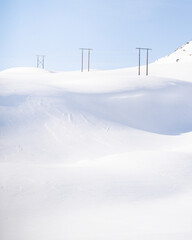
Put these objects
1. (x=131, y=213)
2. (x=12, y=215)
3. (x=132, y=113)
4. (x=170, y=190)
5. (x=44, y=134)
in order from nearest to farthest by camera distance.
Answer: (x=12, y=215)
(x=131, y=213)
(x=170, y=190)
(x=44, y=134)
(x=132, y=113)

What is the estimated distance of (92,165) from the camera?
6.75 m

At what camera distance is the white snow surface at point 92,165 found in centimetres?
446

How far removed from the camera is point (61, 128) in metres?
10.0

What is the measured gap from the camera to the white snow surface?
4461mm

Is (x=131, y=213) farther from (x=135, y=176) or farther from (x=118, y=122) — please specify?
(x=118, y=122)

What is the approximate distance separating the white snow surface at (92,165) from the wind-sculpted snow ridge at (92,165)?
0.06 ft

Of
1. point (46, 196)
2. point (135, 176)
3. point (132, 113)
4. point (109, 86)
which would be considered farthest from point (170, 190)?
point (109, 86)

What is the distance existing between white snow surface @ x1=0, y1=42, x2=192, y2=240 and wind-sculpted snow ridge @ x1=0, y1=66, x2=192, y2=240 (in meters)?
0.02

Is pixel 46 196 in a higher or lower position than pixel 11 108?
lower

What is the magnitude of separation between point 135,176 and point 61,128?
178 inches

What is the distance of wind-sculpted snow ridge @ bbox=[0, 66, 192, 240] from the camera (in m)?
4.46

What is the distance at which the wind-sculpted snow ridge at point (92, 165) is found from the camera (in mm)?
4465

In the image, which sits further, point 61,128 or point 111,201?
point 61,128

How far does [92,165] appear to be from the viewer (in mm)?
6746
